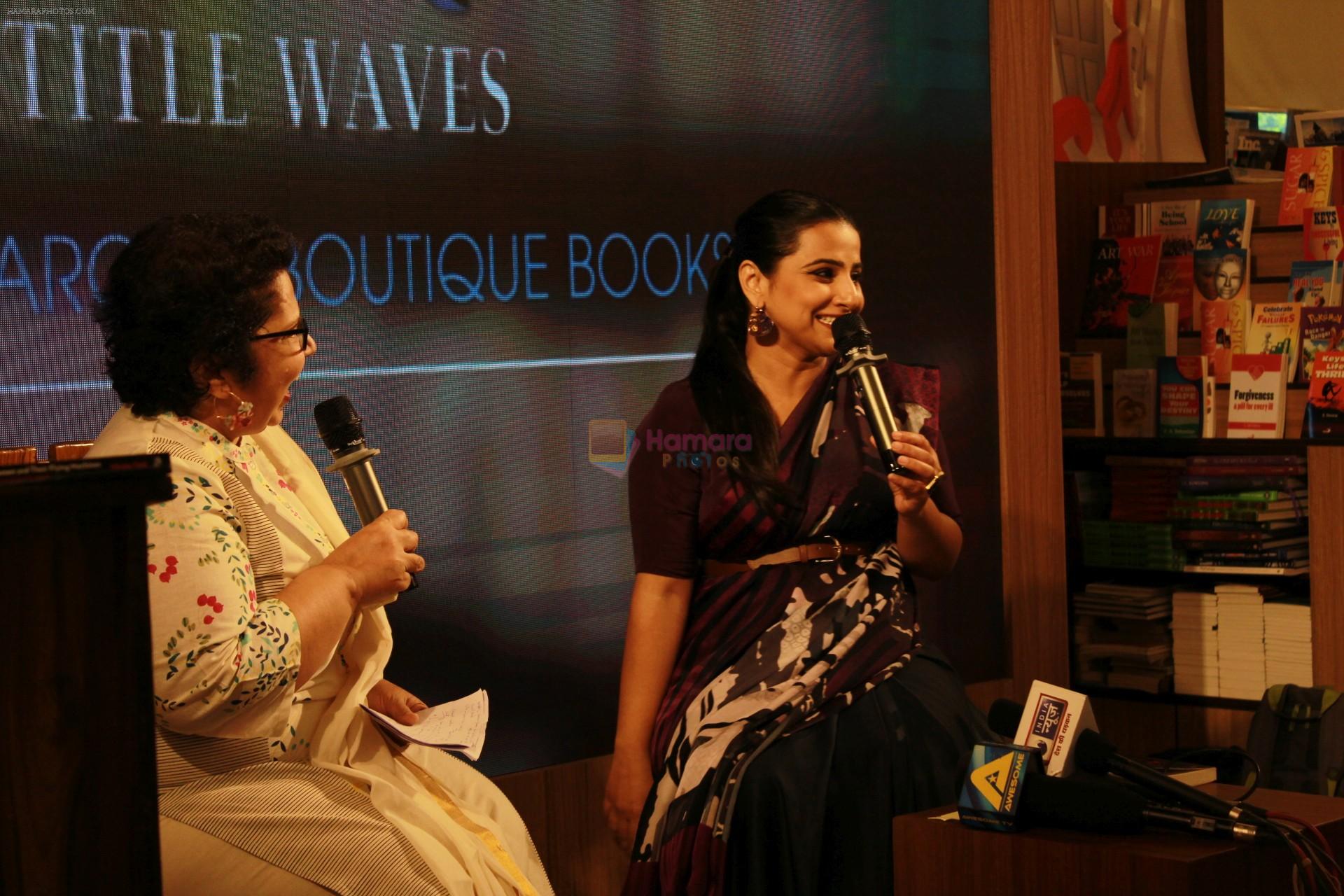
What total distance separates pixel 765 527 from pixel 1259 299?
2.69m

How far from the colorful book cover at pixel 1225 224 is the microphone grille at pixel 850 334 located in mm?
2503

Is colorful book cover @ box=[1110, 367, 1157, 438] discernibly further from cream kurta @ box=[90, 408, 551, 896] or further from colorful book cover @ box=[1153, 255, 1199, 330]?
cream kurta @ box=[90, 408, 551, 896]

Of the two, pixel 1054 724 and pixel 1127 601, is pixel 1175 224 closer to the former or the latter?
pixel 1127 601

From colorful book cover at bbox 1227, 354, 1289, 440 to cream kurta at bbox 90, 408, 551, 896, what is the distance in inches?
124

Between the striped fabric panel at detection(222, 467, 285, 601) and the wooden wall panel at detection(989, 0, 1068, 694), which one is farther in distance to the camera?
the wooden wall panel at detection(989, 0, 1068, 694)

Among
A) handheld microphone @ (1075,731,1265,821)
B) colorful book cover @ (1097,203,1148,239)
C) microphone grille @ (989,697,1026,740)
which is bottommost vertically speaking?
handheld microphone @ (1075,731,1265,821)

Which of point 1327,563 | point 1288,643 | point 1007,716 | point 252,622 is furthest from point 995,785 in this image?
point 1288,643

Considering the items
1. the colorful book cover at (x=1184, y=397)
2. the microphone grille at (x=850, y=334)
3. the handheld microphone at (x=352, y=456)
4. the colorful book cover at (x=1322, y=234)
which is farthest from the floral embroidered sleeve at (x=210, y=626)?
the colorful book cover at (x=1322, y=234)

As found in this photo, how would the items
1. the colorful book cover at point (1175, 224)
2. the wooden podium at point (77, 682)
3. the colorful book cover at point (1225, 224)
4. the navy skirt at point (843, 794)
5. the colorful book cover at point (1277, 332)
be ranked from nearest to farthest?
the wooden podium at point (77, 682) < the navy skirt at point (843, 794) < the colorful book cover at point (1277, 332) < the colorful book cover at point (1225, 224) < the colorful book cover at point (1175, 224)

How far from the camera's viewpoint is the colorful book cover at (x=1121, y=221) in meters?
5.12

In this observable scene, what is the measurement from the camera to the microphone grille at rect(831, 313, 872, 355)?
2756 millimetres

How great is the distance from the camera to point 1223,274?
4.85 meters

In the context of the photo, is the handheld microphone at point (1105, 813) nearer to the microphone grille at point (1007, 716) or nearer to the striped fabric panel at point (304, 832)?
the microphone grille at point (1007, 716)

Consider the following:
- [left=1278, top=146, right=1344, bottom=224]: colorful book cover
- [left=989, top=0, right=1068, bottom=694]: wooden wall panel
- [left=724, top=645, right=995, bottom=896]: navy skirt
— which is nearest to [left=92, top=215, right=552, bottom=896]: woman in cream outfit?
[left=724, top=645, right=995, bottom=896]: navy skirt
